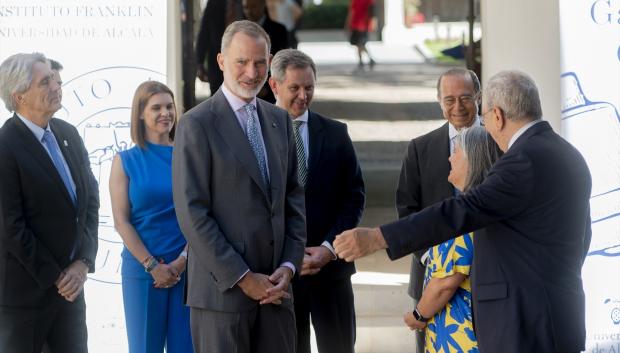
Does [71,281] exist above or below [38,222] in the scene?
below

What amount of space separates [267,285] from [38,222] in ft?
3.91

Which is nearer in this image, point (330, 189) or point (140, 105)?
point (330, 189)

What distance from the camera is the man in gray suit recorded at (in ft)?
14.7

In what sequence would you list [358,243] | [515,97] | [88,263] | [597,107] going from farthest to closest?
[597,107], [88,263], [515,97], [358,243]

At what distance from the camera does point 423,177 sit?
5.63m

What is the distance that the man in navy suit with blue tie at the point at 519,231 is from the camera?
4.16 meters

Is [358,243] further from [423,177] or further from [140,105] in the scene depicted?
[140,105]

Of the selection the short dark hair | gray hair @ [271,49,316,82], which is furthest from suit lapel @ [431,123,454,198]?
the short dark hair

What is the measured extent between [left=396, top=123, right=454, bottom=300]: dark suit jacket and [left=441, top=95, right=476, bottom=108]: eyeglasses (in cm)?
14

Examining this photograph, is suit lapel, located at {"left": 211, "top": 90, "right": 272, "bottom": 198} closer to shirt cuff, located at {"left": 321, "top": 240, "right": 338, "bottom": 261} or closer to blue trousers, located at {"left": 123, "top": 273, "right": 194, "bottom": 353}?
shirt cuff, located at {"left": 321, "top": 240, "right": 338, "bottom": 261}

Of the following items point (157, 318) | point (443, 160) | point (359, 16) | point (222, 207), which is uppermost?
point (359, 16)

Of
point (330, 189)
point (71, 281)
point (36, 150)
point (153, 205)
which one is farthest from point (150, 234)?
point (330, 189)

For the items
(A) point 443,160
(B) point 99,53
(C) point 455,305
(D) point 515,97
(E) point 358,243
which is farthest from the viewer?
(B) point 99,53

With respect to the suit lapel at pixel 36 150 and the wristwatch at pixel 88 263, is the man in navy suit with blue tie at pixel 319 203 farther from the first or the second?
the suit lapel at pixel 36 150
